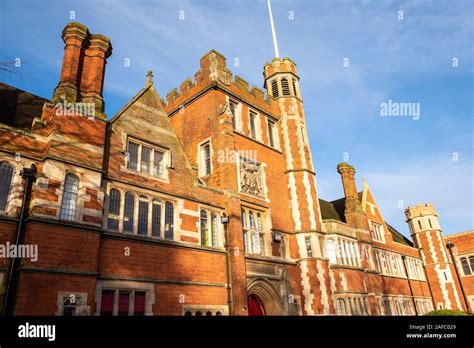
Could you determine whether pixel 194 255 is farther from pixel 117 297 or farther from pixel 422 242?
pixel 422 242

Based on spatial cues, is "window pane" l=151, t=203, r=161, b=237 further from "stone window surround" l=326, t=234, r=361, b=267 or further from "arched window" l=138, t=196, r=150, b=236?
"stone window surround" l=326, t=234, r=361, b=267

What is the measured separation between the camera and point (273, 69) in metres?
26.4

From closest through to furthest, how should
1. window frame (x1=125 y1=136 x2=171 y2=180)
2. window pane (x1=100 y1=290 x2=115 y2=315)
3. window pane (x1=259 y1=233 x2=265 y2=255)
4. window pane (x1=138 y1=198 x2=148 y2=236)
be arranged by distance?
window pane (x1=100 y1=290 x2=115 y2=315), window pane (x1=138 y1=198 x2=148 y2=236), window frame (x1=125 y1=136 x2=171 y2=180), window pane (x1=259 y1=233 x2=265 y2=255)

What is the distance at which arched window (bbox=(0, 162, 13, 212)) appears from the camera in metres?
10.6

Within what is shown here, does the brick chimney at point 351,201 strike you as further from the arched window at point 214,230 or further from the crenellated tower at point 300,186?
the arched window at point 214,230

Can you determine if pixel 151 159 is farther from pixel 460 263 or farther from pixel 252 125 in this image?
pixel 460 263

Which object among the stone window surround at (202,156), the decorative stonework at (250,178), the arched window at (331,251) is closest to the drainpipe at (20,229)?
the stone window surround at (202,156)

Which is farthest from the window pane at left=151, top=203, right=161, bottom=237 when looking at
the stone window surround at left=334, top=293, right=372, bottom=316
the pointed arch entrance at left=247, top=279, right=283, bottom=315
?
the stone window surround at left=334, top=293, right=372, bottom=316

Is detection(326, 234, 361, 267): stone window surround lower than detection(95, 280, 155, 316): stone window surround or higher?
higher

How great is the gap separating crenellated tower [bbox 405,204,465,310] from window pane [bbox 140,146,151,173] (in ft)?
116

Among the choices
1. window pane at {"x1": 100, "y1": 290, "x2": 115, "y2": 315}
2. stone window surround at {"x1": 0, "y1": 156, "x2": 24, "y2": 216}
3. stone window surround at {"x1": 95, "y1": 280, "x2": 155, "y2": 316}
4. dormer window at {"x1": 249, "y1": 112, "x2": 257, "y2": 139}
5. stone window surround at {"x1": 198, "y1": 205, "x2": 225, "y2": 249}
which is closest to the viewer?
stone window surround at {"x1": 0, "y1": 156, "x2": 24, "y2": 216}

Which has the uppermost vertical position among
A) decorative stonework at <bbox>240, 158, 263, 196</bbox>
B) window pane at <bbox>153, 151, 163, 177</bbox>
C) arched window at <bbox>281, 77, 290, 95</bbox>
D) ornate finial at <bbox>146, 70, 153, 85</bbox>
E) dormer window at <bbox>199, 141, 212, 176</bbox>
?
arched window at <bbox>281, 77, 290, 95</bbox>

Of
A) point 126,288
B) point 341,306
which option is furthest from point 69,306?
point 341,306

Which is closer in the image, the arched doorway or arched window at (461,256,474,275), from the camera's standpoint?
the arched doorway
